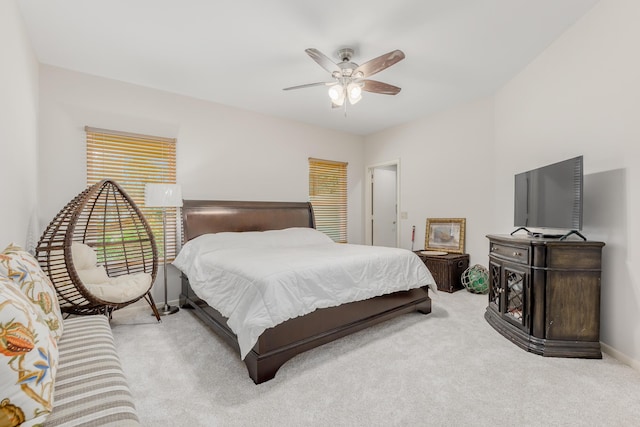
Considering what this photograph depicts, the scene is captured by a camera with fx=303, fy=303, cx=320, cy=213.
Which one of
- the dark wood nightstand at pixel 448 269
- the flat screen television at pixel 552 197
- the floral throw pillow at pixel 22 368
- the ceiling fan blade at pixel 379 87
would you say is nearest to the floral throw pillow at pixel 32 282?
the floral throw pillow at pixel 22 368

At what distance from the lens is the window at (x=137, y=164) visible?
10.9ft

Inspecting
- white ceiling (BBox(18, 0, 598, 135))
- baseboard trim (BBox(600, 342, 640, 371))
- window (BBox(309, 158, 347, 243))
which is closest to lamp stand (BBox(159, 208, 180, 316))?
white ceiling (BBox(18, 0, 598, 135))

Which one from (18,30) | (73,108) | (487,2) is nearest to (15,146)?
(18,30)

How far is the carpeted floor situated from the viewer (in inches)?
65.7

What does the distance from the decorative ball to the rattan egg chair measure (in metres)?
3.85

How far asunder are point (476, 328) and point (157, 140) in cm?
405

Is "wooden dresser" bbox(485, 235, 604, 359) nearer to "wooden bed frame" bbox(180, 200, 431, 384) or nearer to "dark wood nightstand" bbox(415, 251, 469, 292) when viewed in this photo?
"wooden bed frame" bbox(180, 200, 431, 384)

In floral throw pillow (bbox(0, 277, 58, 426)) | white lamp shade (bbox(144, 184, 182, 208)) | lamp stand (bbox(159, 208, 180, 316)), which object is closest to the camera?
floral throw pillow (bbox(0, 277, 58, 426))

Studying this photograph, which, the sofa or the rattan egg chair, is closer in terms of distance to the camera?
the sofa

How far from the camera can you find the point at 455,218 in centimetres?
449

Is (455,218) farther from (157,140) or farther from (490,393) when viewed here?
(157,140)

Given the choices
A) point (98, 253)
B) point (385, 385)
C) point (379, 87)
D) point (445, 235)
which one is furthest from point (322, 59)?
point (445, 235)

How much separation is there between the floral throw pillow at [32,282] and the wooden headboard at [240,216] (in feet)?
6.90

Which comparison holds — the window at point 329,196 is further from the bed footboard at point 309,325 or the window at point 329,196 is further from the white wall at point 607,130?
the white wall at point 607,130
